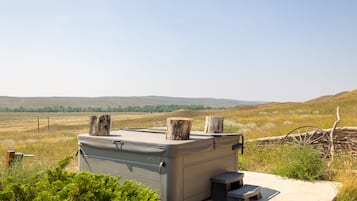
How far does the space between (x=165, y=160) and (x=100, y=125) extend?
1.26m

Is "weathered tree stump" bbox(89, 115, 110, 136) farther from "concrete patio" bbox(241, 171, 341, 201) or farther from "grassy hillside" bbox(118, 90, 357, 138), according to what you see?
"grassy hillside" bbox(118, 90, 357, 138)

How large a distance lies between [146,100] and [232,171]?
152319mm

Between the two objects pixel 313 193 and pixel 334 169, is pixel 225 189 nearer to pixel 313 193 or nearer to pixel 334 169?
pixel 313 193

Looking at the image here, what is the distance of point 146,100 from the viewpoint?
156 metres

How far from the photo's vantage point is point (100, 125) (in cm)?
424

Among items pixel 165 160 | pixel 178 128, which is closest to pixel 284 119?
pixel 178 128

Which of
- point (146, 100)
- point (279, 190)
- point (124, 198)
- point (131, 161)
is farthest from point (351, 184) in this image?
point (146, 100)

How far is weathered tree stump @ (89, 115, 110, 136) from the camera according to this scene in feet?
13.9

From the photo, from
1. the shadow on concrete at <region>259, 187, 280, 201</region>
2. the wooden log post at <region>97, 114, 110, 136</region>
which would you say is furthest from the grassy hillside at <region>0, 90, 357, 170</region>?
the shadow on concrete at <region>259, 187, 280, 201</region>

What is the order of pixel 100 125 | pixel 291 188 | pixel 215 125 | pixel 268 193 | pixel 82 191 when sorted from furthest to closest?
pixel 291 188, pixel 215 125, pixel 268 193, pixel 100 125, pixel 82 191

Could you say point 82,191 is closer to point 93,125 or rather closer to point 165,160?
point 165,160

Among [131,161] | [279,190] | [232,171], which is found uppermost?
[131,161]

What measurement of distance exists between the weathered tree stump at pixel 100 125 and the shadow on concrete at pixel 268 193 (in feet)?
7.66

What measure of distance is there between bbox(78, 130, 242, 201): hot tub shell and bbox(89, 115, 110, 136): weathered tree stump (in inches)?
5.2
